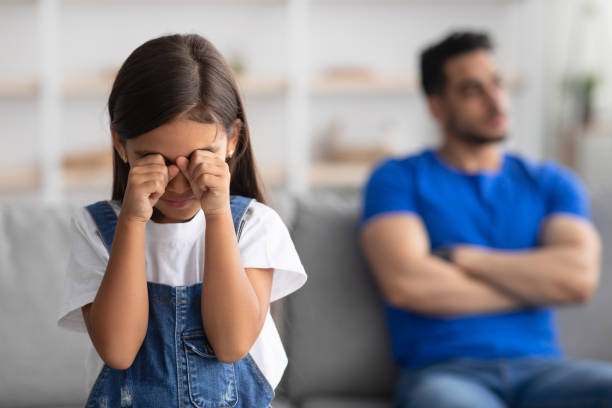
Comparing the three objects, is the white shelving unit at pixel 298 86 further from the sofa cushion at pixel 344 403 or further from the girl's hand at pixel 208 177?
the girl's hand at pixel 208 177

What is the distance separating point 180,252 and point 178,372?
12 cm

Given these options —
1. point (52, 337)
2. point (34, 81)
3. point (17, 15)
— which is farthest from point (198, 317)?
point (17, 15)

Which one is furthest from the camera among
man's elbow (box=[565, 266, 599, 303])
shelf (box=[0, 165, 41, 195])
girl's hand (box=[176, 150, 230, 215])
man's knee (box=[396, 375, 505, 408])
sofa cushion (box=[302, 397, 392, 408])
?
shelf (box=[0, 165, 41, 195])

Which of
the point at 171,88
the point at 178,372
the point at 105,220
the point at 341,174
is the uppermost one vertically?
the point at 171,88

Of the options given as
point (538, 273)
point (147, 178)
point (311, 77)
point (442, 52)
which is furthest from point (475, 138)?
point (311, 77)

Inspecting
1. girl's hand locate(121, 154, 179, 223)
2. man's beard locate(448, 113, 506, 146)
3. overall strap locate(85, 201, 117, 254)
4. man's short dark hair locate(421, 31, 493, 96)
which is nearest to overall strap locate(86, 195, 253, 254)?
overall strap locate(85, 201, 117, 254)

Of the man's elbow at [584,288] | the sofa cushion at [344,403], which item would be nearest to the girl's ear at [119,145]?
the sofa cushion at [344,403]

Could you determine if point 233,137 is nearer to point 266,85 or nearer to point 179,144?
point 179,144

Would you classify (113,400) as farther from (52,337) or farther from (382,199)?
(382,199)

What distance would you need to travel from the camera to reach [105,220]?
70cm

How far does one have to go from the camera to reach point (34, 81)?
10.9 ft

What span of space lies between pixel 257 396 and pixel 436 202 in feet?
3.47

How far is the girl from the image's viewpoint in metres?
0.60

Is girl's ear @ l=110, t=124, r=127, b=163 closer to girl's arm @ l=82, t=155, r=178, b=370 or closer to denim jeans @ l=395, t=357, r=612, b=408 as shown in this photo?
girl's arm @ l=82, t=155, r=178, b=370
